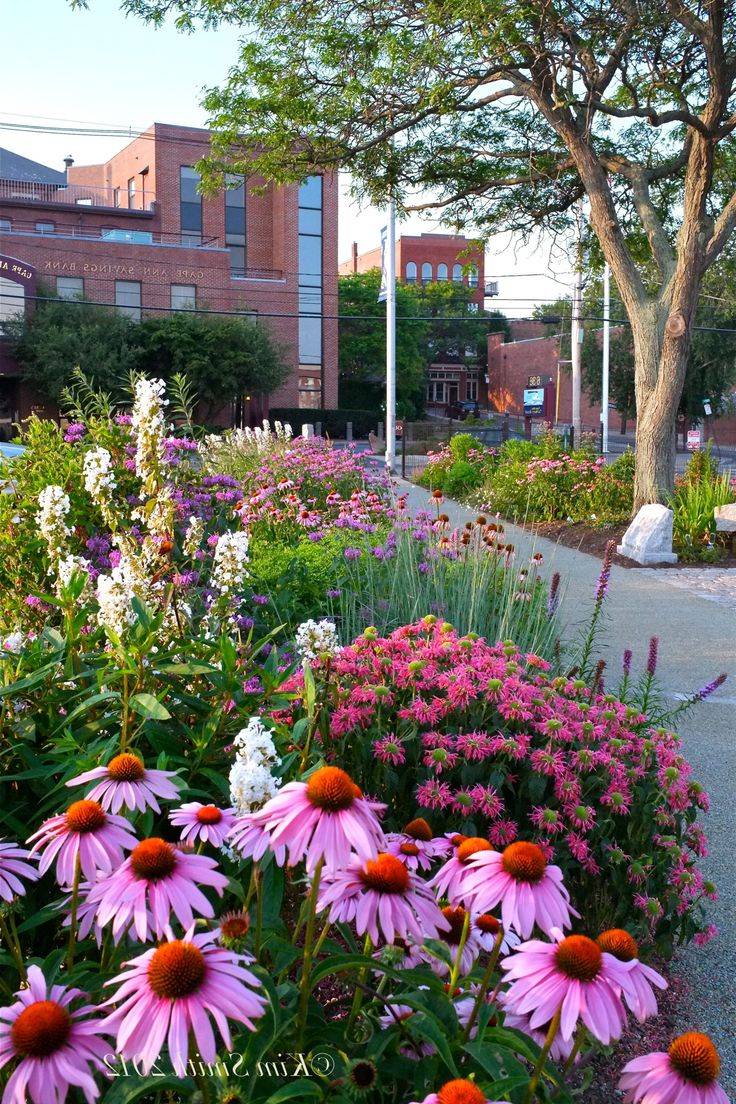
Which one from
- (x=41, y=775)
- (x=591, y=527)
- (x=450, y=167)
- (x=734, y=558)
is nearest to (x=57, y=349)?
(x=450, y=167)

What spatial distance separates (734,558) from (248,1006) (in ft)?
41.9

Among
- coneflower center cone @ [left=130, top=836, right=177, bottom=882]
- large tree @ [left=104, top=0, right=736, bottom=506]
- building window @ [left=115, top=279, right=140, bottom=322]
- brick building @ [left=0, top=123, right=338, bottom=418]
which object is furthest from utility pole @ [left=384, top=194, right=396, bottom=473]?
coneflower center cone @ [left=130, top=836, right=177, bottom=882]

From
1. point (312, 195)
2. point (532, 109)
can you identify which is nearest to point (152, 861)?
point (532, 109)

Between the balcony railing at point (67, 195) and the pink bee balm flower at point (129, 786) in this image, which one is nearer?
the pink bee balm flower at point (129, 786)

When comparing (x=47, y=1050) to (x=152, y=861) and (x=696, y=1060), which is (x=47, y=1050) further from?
(x=696, y=1060)

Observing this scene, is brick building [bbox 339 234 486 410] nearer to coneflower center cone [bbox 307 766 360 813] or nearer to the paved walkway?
the paved walkway

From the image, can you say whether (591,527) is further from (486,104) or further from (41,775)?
(41,775)

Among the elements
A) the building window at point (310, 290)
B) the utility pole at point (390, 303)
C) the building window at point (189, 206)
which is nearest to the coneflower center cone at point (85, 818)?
the utility pole at point (390, 303)

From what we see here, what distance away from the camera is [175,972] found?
1.11 metres

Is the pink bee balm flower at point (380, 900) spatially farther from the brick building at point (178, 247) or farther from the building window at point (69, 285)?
the building window at point (69, 285)

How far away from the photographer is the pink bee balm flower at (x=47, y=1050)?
1.11 metres

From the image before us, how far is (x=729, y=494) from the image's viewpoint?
45.3 feet

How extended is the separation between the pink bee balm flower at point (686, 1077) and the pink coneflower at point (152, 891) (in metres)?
0.57

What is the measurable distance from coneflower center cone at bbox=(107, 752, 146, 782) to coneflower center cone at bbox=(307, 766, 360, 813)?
394 mm
